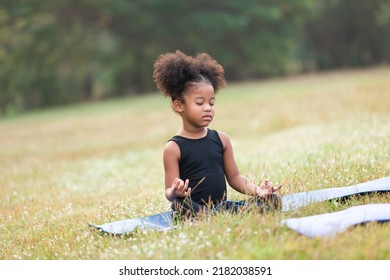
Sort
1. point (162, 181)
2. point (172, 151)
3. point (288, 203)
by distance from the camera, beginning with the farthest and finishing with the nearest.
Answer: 1. point (162, 181)
2. point (172, 151)
3. point (288, 203)

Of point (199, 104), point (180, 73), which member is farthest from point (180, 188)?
point (180, 73)

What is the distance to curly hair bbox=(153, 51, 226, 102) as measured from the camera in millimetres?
6305

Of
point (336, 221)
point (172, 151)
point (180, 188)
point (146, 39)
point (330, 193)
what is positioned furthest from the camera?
point (146, 39)

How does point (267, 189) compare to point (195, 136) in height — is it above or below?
below

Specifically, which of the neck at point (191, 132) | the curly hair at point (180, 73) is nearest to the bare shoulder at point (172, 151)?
the neck at point (191, 132)

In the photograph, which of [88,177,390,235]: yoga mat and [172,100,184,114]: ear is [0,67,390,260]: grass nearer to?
[88,177,390,235]: yoga mat

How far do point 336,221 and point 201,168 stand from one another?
6.04 feet

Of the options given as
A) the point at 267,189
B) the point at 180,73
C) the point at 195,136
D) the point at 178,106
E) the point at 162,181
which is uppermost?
the point at 180,73

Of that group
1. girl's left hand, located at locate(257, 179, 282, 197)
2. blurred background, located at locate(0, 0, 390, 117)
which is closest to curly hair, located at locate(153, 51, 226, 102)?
girl's left hand, located at locate(257, 179, 282, 197)

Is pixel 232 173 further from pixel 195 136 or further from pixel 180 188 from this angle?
pixel 180 188

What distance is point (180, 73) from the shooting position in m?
6.28

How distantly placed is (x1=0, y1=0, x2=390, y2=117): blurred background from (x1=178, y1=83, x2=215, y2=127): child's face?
137ft

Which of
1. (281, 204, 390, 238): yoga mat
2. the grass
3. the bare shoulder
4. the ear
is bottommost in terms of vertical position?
the grass
